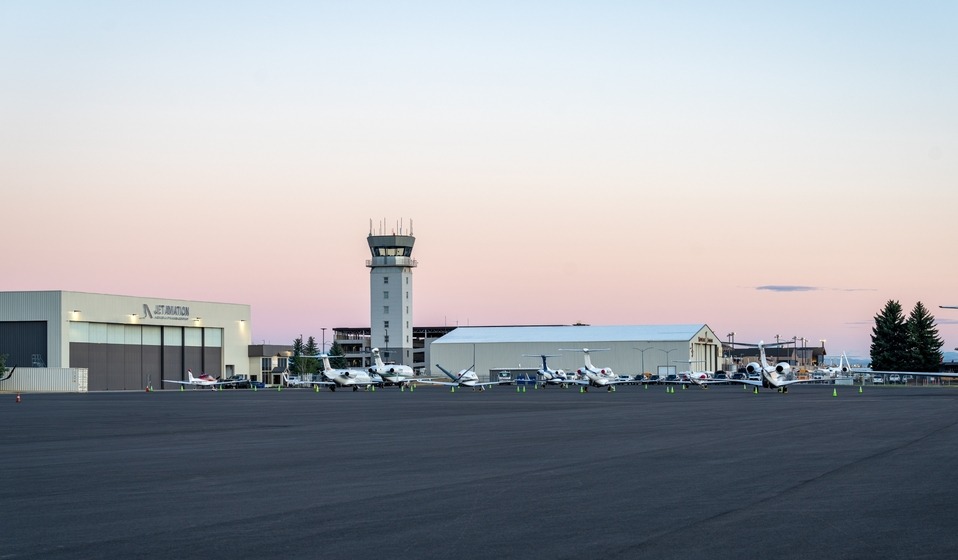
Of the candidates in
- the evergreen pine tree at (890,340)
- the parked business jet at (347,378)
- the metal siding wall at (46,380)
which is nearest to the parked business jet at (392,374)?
the parked business jet at (347,378)

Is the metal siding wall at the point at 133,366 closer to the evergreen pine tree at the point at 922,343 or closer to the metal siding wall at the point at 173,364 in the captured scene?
the metal siding wall at the point at 173,364

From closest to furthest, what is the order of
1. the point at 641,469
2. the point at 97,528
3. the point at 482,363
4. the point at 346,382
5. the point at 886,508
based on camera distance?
the point at 97,528
the point at 886,508
the point at 641,469
the point at 346,382
the point at 482,363

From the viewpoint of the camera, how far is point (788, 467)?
20.8 m

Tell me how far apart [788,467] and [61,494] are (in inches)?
501

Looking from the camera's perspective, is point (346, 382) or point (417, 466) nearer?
point (417, 466)

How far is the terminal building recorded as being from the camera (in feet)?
390

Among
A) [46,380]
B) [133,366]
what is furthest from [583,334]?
[46,380]

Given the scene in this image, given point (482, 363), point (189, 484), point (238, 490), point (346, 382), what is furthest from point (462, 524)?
point (482, 363)

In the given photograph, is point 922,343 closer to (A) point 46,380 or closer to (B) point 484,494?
(A) point 46,380

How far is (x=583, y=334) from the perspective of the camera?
16475cm

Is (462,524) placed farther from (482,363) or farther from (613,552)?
(482,363)

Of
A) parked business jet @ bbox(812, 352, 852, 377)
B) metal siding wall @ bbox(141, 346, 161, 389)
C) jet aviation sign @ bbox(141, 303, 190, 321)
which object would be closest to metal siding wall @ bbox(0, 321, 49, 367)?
jet aviation sign @ bbox(141, 303, 190, 321)

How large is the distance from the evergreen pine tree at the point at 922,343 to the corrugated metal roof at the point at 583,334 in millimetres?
29380

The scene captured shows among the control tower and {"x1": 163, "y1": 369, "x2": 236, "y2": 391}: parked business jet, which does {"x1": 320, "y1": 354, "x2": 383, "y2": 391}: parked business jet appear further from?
the control tower
